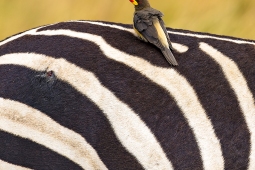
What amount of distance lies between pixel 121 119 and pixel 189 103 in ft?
0.45

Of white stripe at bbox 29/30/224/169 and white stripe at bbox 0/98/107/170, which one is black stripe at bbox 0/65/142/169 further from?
white stripe at bbox 29/30/224/169

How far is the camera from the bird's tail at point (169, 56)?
0.92 m

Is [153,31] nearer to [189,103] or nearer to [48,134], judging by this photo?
[189,103]

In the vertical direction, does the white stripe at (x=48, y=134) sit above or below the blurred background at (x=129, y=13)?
below

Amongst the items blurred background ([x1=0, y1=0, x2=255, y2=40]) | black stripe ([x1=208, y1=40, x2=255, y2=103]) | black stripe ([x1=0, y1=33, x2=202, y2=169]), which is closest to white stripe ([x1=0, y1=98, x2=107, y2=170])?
black stripe ([x1=0, y1=33, x2=202, y2=169])

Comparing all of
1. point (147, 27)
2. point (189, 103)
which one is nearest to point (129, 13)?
point (147, 27)

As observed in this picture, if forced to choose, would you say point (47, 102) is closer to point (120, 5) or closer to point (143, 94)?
point (143, 94)

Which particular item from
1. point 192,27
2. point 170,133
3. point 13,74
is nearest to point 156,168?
point 170,133

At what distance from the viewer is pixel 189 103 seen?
92 cm

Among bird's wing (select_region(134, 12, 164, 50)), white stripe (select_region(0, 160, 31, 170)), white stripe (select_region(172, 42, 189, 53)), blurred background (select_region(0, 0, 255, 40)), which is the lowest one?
white stripe (select_region(0, 160, 31, 170))

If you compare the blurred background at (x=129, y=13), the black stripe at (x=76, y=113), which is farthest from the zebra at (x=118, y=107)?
the blurred background at (x=129, y=13)

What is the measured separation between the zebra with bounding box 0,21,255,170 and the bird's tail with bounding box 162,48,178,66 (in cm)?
1

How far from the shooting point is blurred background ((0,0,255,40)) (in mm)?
1947

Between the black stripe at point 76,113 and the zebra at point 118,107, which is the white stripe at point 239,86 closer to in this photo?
the zebra at point 118,107
